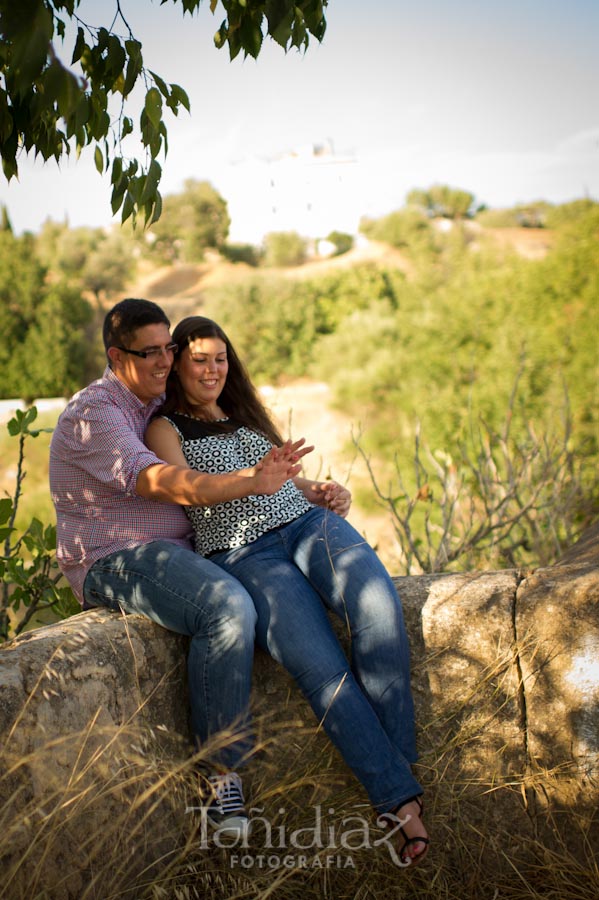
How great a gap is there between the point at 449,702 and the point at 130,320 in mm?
1537

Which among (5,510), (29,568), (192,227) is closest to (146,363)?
(5,510)

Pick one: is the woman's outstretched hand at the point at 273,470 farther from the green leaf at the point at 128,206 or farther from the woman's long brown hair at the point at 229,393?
the green leaf at the point at 128,206

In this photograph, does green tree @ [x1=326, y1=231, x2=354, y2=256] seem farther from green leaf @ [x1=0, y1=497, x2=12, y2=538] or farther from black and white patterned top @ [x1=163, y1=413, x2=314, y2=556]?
green leaf @ [x1=0, y1=497, x2=12, y2=538]

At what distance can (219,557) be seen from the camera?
288cm

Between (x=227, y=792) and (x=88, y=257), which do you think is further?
(x=88, y=257)

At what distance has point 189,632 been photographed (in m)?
2.63

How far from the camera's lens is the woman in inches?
101

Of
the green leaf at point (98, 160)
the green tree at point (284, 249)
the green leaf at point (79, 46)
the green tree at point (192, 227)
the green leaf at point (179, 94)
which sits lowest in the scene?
the green leaf at point (98, 160)

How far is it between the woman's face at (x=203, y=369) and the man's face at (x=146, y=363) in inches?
3.0

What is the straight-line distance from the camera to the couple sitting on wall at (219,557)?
8.39 ft

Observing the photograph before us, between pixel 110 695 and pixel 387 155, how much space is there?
7250 cm

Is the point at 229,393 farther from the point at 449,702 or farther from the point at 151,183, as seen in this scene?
the point at 449,702

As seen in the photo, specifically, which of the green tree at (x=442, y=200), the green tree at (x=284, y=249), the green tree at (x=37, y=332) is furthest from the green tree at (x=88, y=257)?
the green tree at (x=442, y=200)

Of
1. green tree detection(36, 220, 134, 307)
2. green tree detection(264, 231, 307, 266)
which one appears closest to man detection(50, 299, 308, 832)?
green tree detection(36, 220, 134, 307)
